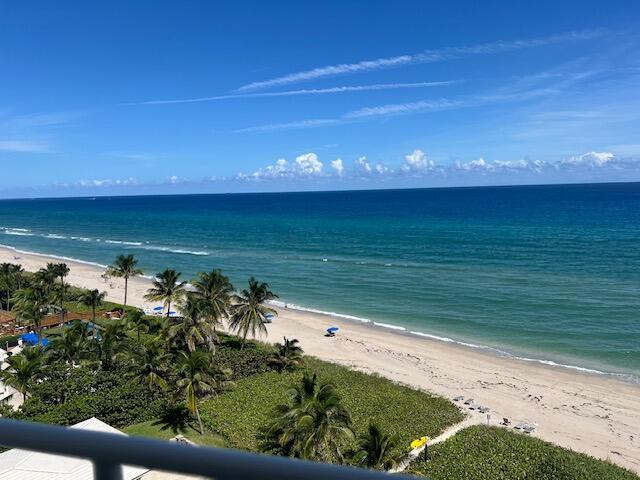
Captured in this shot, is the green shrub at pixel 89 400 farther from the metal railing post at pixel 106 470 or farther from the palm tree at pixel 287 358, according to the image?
the metal railing post at pixel 106 470

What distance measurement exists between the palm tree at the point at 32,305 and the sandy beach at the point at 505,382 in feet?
57.0

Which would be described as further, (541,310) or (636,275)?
(636,275)

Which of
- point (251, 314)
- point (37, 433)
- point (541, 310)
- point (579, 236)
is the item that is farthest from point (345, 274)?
point (37, 433)

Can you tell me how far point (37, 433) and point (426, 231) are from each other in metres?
108

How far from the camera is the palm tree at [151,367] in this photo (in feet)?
90.0

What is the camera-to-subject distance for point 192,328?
32.3m

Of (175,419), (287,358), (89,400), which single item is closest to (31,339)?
(89,400)

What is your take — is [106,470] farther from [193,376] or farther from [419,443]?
[193,376]

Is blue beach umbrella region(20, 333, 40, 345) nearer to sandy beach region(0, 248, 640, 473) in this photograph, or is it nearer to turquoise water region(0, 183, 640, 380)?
sandy beach region(0, 248, 640, 473)

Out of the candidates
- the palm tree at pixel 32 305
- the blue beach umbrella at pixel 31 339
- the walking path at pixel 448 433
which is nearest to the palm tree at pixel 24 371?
the blue beach umbrella at pixel 31 339

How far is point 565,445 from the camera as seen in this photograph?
25594 mm

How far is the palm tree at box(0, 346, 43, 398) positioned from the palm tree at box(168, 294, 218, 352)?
8044 mm

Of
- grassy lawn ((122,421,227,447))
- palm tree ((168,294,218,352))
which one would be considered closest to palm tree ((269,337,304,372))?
palm tree ((168,294,218,352))

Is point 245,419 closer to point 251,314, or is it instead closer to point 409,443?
point 409,443
